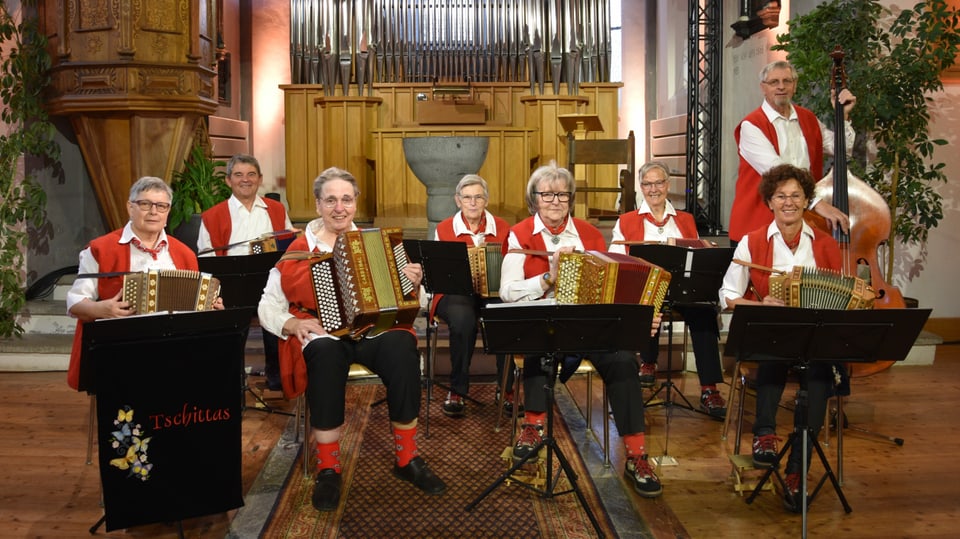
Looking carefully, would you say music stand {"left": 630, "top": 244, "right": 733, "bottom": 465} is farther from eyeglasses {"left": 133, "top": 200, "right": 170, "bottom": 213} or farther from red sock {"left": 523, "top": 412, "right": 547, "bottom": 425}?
eyeglasses {"left": 133, "top": 200, "right": 170, "bottom": 213}

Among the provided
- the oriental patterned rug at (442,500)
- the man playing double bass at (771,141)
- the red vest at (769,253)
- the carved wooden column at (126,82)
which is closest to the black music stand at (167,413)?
the oriental patterned rug at (442,500)

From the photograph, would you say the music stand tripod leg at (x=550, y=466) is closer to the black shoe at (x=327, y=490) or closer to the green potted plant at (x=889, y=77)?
the black shoe at (x=327, y=490)

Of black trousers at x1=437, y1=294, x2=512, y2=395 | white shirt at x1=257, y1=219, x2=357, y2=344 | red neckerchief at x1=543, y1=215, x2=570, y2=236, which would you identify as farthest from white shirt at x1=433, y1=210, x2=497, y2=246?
white shirt at x1=257, y1=219, x2=357, y2=344

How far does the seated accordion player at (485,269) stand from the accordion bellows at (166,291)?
1.83 metres

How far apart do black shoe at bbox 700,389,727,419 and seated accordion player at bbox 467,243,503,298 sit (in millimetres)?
1356

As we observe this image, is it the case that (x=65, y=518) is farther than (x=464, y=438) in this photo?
No

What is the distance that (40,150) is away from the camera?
6.48 metres

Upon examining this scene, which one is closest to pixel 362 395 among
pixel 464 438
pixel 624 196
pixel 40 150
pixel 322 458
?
pixel 464 438

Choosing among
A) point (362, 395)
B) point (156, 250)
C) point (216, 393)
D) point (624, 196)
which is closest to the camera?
point (216, 393)

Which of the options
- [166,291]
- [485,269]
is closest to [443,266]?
[485,269]

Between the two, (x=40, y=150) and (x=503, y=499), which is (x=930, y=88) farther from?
(x=40, y=150)

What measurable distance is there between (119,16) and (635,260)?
14.4 ft

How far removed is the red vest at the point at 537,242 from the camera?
4.46 m

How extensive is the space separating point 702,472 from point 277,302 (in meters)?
2.11
